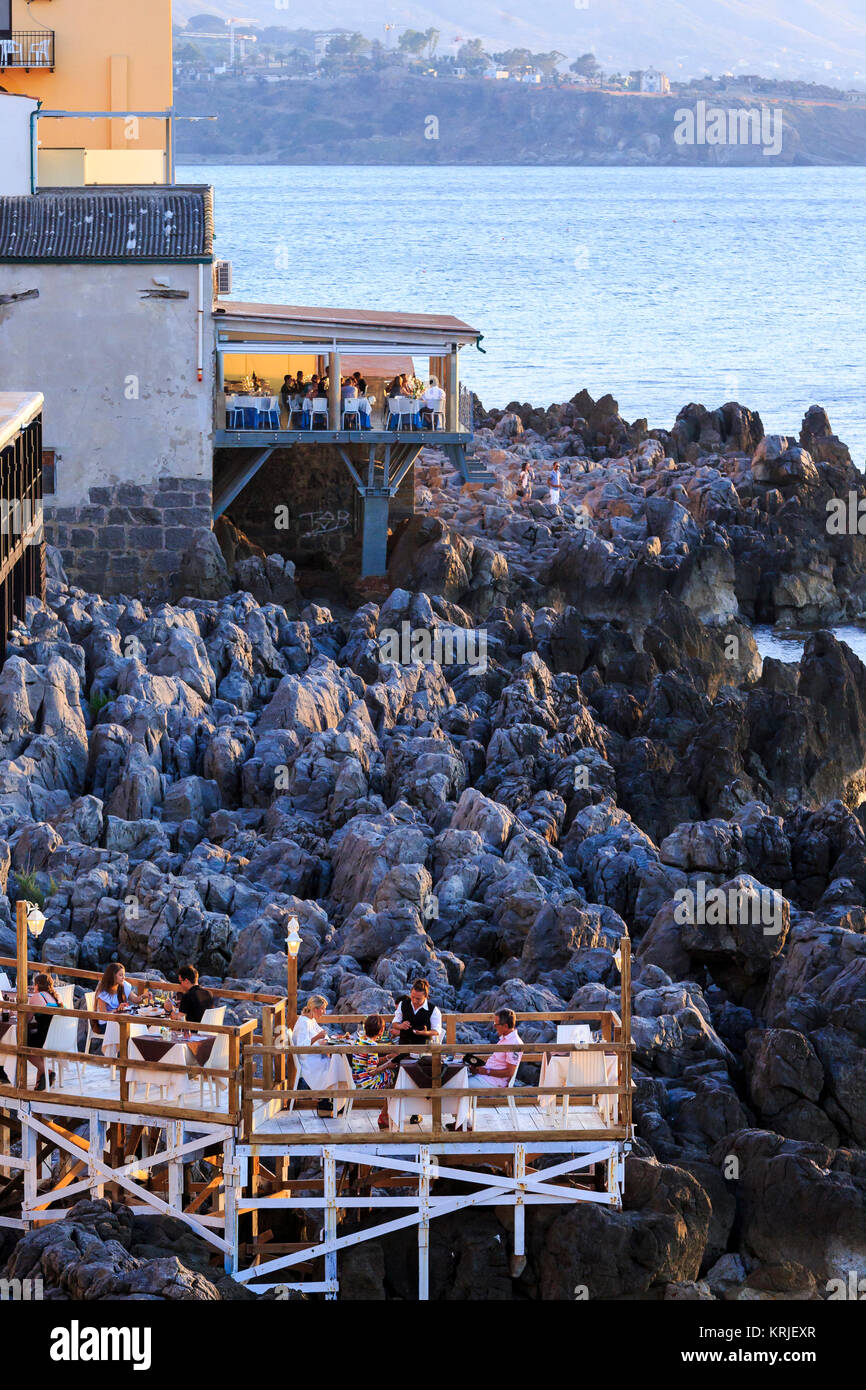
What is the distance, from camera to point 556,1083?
20.9 m

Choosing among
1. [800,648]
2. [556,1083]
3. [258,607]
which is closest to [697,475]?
[800,648]

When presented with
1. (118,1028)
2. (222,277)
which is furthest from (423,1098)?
(222,277)

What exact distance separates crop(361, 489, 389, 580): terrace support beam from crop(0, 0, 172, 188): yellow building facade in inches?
515

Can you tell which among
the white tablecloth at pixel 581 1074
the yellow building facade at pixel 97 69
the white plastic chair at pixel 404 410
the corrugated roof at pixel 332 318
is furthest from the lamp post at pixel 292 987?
the yellow building facade at pixel 97 69

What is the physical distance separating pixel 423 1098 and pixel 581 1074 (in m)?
1.54

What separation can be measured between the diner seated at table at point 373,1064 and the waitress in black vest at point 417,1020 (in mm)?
187

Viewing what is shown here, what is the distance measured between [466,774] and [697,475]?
88.3ft

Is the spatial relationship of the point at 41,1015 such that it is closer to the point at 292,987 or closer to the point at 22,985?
the point at 22,985

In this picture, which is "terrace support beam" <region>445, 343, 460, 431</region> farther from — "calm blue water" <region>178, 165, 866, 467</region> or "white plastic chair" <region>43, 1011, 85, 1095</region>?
"calm blue water" <region>178, 165, 866, 467</region>

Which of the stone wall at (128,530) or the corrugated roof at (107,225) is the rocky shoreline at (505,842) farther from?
the corrugated roof at (107,225)

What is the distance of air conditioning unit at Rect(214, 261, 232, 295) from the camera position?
46438 millimetres

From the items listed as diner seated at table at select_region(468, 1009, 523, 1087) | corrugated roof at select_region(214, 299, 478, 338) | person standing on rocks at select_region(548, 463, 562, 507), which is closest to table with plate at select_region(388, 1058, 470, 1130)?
diner seated at table at select_region(468, 1009, 523, 1087)

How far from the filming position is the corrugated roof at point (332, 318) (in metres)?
43.4

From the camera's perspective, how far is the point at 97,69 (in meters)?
53.9
